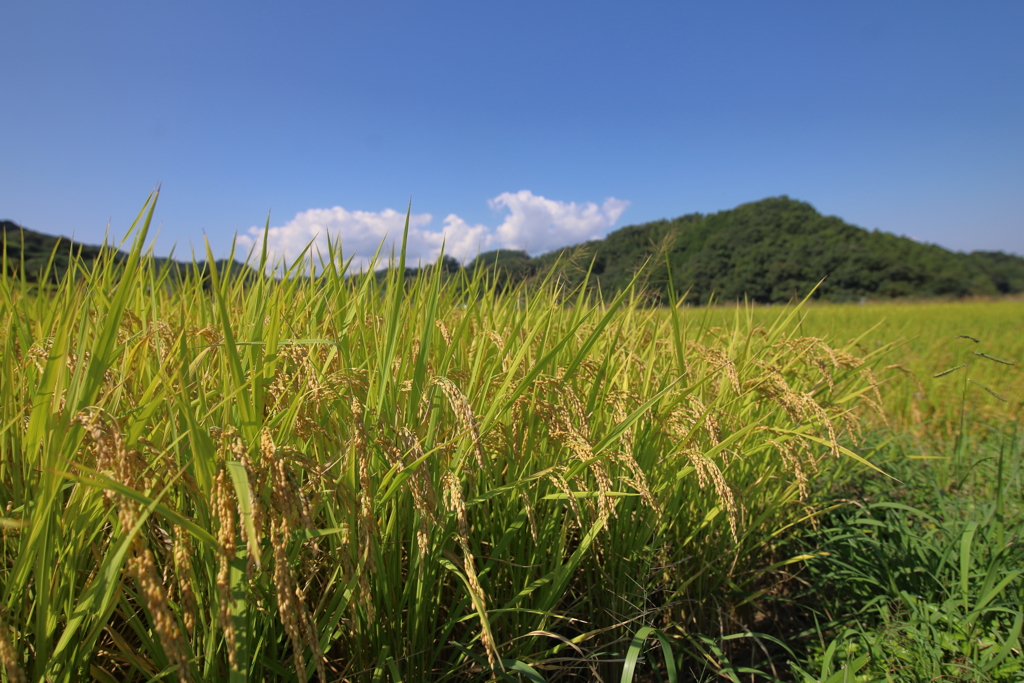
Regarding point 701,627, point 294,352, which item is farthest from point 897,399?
point 294,352

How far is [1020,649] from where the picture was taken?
1.49 metres

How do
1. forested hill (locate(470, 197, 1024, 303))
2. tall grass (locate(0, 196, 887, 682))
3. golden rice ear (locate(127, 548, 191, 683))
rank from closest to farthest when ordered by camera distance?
golden rice ear (locate(127, 548, 191, 683)) < tall grass (locate(0, 196, 887, 682)) < forested hill (locate(470, 197, 1024, 303))

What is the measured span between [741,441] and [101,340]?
1767mm

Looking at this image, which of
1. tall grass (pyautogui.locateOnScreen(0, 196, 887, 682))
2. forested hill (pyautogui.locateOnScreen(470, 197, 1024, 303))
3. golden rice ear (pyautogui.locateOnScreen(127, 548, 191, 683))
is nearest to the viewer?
golden rice ear (pyautogui.locateOnScreen(127, 548, 191, 683))

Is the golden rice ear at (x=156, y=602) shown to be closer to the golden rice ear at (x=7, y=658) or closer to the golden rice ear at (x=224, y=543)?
the golden rice ear at (x=224, y=543)

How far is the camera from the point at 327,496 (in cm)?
95

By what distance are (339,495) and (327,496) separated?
15cm

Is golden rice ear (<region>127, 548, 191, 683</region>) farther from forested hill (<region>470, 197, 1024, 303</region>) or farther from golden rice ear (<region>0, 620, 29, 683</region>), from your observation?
forested hill (<region>470, 197, 1024, 303</region>)

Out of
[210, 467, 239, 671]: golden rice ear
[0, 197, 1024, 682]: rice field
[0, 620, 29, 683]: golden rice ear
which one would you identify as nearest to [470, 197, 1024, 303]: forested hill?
[0, 197, 1024, 682]: rice field

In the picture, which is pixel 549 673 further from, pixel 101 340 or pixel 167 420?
pixel 101 340

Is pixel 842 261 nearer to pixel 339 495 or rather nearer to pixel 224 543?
pixel 339 495

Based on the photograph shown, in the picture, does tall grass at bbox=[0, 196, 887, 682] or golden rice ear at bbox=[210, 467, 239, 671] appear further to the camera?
tall grass at bbox=[0, 196, 887, 682]

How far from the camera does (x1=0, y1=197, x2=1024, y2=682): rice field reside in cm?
73

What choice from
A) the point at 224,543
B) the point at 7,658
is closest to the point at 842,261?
the point at 224,543
